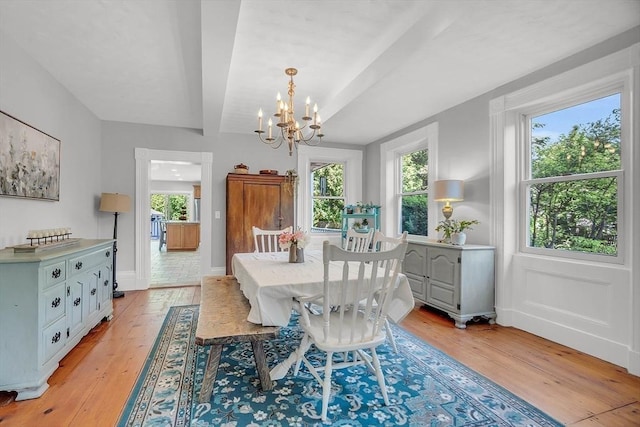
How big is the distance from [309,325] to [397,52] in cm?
217

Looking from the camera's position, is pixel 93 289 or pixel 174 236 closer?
pixel 93 289

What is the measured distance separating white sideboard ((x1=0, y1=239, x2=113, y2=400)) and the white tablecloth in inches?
50.0

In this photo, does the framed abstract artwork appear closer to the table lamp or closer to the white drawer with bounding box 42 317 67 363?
the white drawer with bounding box 42 317 67 363

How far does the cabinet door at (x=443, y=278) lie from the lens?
10.6 feet

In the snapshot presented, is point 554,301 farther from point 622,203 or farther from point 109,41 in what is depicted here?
point 109,41

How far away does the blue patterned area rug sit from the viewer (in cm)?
172

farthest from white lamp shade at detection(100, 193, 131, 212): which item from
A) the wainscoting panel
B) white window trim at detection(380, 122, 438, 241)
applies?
the wainscoting panel

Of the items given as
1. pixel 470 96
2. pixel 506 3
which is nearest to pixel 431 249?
pixel 470 96

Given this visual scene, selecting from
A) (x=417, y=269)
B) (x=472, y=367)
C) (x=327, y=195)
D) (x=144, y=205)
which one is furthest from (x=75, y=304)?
(x=327, y=195)

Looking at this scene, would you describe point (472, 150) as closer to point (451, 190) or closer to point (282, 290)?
point (451, 190)

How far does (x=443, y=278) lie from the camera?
11.2 ft

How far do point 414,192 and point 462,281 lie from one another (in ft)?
6.20

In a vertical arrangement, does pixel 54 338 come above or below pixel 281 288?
below

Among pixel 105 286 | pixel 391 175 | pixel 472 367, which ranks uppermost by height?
pixel 391 175
